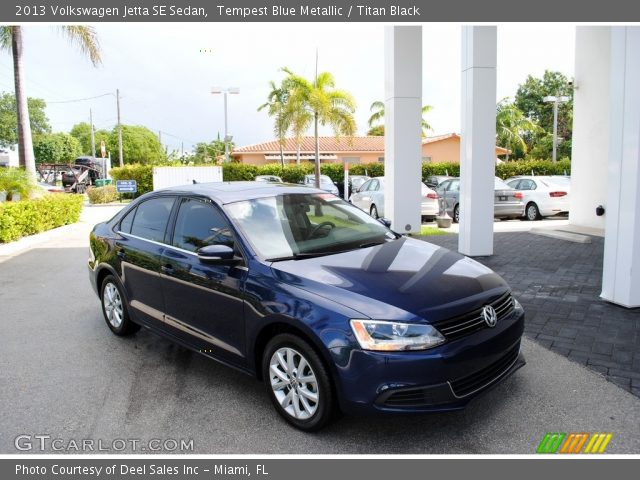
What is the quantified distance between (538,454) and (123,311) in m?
4.03

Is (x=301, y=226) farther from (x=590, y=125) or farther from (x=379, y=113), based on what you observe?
(x=379, y=113)

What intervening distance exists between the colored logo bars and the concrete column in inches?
388

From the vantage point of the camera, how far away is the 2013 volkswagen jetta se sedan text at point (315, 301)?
123 inches

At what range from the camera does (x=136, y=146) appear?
87.9 m

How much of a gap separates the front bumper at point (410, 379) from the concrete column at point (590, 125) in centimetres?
1029

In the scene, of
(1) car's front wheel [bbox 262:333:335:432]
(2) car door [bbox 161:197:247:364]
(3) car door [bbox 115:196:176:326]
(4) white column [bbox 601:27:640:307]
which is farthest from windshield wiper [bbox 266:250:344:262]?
(4) white column [bbox 601:27:640:307]

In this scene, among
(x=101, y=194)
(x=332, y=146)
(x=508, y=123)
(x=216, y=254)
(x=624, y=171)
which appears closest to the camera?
(x=216, y=254)

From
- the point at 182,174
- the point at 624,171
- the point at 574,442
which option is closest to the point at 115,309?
the point at 574,442

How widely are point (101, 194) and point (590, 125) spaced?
23.8m

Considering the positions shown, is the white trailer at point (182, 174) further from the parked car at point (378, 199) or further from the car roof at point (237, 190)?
the car roof at point (237, 190)

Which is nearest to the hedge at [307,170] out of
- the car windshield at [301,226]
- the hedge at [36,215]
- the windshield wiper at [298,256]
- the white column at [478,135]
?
the hedge at [36,215]

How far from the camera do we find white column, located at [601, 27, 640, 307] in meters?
5.63

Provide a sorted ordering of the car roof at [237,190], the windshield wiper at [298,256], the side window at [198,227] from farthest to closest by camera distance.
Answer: the car roof at [237,190] → the side window at [198,227] → the windshield wiper at [298,256]

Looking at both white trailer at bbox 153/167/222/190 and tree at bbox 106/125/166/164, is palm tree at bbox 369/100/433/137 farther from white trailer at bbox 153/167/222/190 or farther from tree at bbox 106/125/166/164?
tree at bbox 106/125/166/164
